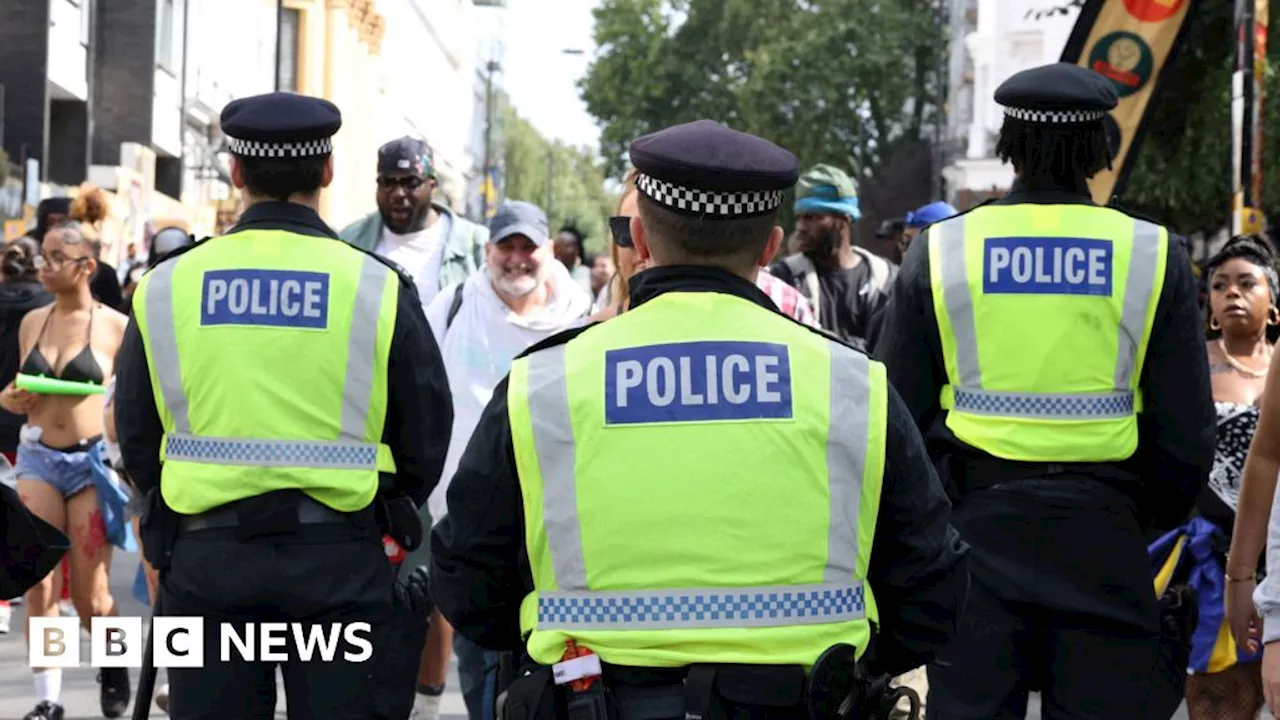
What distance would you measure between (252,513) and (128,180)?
1231 inches

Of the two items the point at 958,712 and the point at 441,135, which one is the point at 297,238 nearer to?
the point at 958,712

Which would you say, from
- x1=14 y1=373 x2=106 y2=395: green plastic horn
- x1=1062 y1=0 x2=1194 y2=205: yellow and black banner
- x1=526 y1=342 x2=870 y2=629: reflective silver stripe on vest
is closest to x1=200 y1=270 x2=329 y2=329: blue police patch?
x1=526 y1=342 x2=870 y2=629: reflective silver stripe on vest

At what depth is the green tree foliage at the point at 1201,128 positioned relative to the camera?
25078 millimetres

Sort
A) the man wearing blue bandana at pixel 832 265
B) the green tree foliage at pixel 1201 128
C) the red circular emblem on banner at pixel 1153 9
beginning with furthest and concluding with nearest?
1. the green tree foliage at pixel 1201 128
2. the red circular emblem on banner at pixel 1153 9
3. the man wearing blue bandana at pixel 832 265

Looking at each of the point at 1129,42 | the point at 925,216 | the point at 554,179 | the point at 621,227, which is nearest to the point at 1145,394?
the point at 621,227

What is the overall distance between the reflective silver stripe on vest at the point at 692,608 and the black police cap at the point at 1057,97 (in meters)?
2.35

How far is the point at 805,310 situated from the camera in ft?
26.4

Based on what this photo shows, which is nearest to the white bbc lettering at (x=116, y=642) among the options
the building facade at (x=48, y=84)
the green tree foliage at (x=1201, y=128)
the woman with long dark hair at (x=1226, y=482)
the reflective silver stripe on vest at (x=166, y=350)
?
the reflective silver stripe on vest at (x=166, y=350)

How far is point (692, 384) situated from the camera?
3957 mm

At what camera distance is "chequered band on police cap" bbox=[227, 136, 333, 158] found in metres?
6.20

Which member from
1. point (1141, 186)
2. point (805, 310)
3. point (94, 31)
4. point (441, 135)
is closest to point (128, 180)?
point (94, 31)

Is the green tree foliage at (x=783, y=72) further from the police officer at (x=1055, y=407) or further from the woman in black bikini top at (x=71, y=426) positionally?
the police officer at (x=1055, y=407)

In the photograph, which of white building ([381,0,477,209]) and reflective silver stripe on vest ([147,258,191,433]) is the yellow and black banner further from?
white building ([381,0,477,209])

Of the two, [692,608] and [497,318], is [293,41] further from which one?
[692,608]
